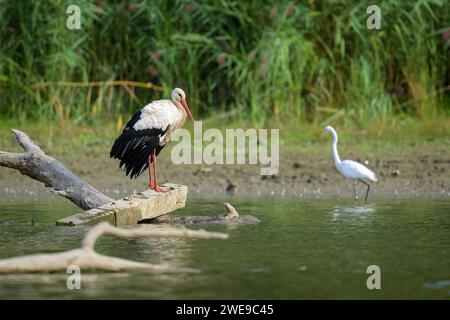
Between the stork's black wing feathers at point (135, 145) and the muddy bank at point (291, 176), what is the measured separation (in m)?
2.33

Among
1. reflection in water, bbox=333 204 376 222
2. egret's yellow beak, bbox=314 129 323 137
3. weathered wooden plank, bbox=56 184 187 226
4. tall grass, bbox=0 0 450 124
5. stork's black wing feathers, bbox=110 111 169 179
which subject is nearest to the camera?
weathered wooden plank, bbox=56 184 187 226

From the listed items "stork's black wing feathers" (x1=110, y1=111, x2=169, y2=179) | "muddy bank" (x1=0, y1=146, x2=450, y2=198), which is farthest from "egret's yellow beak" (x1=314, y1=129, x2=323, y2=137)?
"stork's black wing feathers" (x1=110, y1=111, x2=169, y2=179)

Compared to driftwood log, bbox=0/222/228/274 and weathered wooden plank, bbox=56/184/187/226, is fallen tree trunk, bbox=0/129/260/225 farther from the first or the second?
driftwood log, bbox=0/222/228/274

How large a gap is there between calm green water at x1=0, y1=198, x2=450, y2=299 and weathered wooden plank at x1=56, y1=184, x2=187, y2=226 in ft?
0.41

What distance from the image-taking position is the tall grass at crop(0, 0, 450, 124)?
13922 millimetres

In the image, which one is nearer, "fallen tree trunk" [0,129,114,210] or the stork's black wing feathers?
"fallen tree trunk" [0,129,114,210]

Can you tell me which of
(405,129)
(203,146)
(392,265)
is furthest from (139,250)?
(405,129)

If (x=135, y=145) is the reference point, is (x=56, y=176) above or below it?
below

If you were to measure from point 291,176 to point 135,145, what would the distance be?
3.36 m

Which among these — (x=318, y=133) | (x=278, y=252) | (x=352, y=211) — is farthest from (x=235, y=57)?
(x=278, y=252)

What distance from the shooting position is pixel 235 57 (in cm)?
1395

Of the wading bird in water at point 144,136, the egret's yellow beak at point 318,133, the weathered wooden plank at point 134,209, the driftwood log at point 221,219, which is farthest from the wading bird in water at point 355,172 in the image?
the weathered wooden plank at point 134,209

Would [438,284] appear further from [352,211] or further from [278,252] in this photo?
[352,211]
